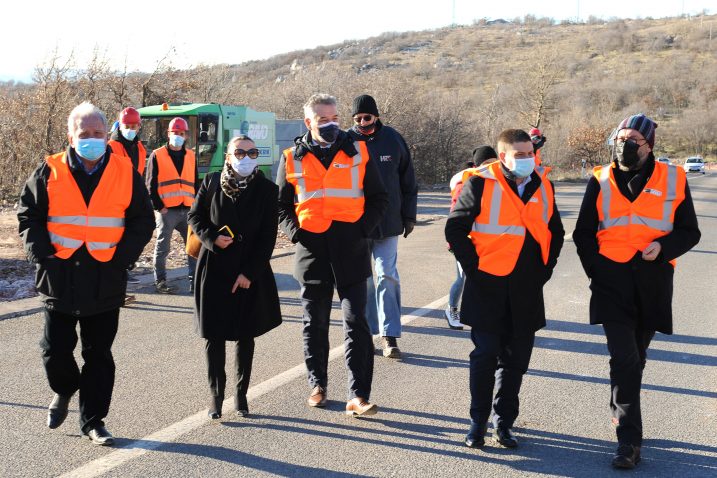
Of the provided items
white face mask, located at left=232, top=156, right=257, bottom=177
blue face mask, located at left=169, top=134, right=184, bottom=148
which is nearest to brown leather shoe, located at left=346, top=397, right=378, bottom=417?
white face mask, located at left=232, top=156, right=257, bottom=177

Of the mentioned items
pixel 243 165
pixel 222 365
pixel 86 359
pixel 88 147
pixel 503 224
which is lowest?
pixel 222 365

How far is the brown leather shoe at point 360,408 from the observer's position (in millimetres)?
5211

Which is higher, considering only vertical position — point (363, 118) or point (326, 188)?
point (363, 118)

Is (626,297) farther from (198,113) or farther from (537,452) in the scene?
(198,113)

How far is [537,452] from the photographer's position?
187 inches

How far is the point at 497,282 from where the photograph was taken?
474 cm

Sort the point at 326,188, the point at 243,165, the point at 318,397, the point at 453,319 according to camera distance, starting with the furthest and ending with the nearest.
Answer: the point at 453,319, the point at 318,397, the point at 326,188, the point at 243,165

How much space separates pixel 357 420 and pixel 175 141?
5.10 meters

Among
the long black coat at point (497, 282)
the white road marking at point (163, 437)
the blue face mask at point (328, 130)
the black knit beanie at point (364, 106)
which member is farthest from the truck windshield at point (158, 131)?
the long black coat at point (497, 282)

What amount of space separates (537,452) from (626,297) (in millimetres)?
1031

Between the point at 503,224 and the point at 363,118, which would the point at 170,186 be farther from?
the point at 503,224

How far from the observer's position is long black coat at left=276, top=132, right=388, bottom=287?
5.32m

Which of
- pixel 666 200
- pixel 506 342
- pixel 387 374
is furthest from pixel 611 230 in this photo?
pixel 387 374

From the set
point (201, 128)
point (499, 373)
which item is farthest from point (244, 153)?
point (201, 128)
